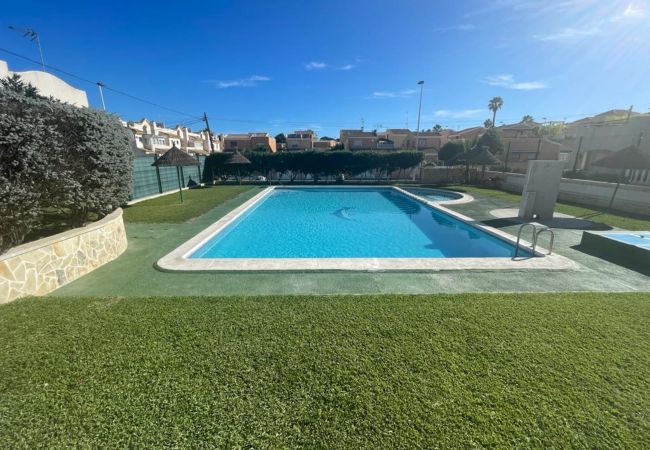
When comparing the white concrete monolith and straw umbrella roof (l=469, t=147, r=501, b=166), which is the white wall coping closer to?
the white concrete monolith

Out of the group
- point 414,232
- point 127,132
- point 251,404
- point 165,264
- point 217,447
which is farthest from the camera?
point 414,232

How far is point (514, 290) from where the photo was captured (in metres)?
5.14

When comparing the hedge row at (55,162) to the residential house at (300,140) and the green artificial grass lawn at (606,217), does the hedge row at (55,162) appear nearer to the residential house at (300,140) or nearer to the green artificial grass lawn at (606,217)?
the green artificial grass lawn at (606,217)

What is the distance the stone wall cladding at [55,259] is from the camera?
459cm

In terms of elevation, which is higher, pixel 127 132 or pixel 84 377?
pixel 127 132

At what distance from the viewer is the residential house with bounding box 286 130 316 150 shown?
6544 cm

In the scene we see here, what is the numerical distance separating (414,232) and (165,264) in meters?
8.65

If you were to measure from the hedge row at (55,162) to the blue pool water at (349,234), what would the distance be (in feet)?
9.51

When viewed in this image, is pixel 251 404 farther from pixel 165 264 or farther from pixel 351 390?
pixel 165 264

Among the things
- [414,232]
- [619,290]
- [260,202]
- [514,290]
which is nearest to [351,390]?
[514,290]

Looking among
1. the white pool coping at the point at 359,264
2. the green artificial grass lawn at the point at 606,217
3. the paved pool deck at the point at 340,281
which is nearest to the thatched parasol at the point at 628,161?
the green artificial grass lawn at the point at 606,217

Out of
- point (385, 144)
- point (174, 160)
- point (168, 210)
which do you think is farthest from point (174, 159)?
point (385, 144)

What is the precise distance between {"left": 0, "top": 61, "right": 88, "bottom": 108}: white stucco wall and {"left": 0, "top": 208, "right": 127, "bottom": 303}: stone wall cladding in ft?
50.8

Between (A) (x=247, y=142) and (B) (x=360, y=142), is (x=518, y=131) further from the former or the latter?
(A) (x=247, y=142)
